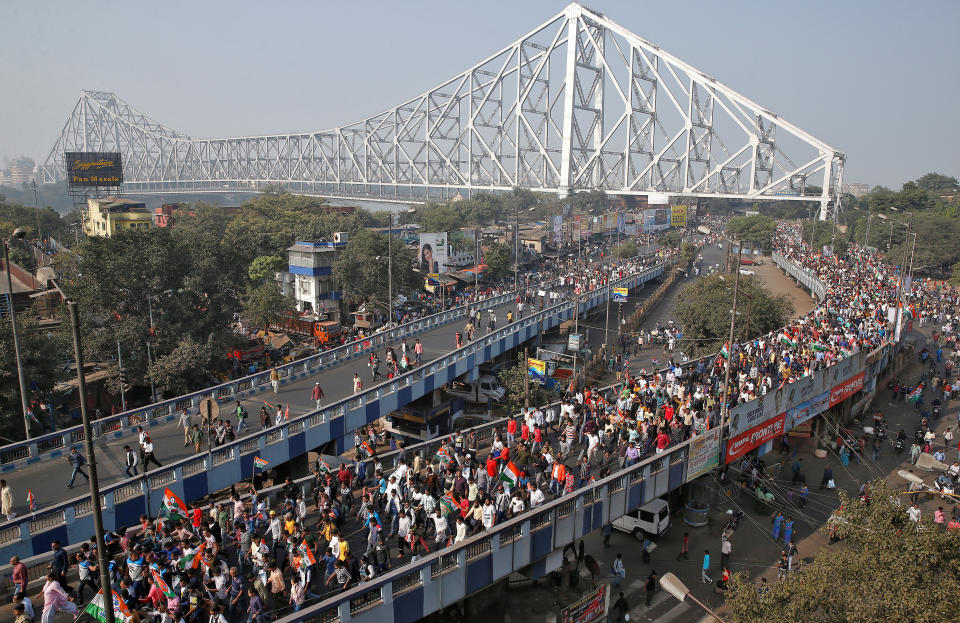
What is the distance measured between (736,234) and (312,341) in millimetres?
73681

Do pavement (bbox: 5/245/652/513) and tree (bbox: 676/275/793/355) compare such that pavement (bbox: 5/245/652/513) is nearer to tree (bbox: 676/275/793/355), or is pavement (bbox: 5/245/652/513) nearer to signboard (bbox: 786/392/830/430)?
signboard (bbox: 786/392/830/430)

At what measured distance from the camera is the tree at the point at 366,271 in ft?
130

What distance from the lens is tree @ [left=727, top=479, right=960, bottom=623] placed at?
304 inches

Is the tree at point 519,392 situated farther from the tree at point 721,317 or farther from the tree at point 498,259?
the tree at point 498,259

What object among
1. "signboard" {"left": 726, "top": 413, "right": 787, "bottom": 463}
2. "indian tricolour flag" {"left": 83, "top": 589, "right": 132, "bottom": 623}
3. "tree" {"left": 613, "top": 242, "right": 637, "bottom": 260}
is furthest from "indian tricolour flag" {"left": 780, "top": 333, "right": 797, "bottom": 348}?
"tree" {"left": 613, "top": 242, "right": 637, "bottom": 260}

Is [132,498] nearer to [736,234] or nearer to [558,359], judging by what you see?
[558,359]

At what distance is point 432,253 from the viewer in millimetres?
50219

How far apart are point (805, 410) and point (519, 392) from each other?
10.3 meters

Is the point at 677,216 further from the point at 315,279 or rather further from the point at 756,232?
the point at 315,279

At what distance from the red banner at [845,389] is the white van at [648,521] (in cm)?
900

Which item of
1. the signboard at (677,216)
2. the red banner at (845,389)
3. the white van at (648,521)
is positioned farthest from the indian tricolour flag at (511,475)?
the signboard at (677,216)

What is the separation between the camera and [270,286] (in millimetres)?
37438

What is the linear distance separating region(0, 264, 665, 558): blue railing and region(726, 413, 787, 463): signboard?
1053 cm

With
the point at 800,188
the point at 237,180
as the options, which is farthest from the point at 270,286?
the point at 237,180
